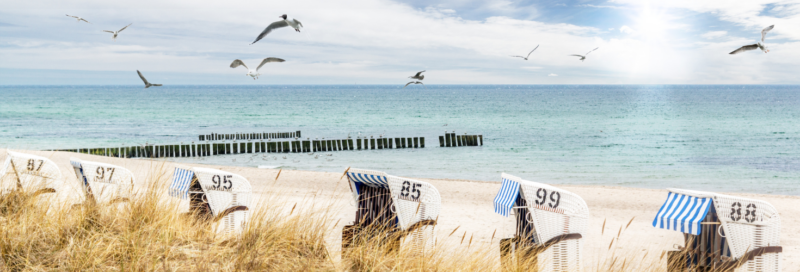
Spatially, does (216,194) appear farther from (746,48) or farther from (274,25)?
(746,48)

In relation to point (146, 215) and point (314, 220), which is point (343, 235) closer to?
point (314, 220)

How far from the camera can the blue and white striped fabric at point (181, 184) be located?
4844mm

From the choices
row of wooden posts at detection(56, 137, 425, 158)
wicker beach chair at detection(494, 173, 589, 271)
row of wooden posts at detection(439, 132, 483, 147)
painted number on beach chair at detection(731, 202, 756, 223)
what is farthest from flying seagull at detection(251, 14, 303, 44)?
row of wooden posts at detection(439, 132, 483, 147)

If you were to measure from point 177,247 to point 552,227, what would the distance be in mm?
2576

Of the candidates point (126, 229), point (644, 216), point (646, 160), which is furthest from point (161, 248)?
point (646, 160)

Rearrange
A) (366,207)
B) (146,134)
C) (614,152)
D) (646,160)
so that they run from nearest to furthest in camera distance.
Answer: (366,207), (646,160), (614,152), (146,134)

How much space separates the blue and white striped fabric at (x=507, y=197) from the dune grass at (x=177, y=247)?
0.43m

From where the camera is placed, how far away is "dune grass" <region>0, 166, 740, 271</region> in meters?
3.20

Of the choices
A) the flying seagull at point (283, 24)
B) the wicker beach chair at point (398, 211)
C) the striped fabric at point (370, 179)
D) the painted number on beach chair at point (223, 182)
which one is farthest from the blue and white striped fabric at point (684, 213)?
the flying seagull at point (283, 24)

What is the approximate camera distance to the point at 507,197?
13.8ft

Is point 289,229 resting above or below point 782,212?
above

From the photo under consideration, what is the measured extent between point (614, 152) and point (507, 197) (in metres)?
24.5

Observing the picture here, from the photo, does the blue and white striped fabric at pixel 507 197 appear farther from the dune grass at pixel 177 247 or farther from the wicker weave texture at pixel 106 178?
the wicker weave texture at pixel 106 178

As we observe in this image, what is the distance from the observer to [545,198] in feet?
12.9
